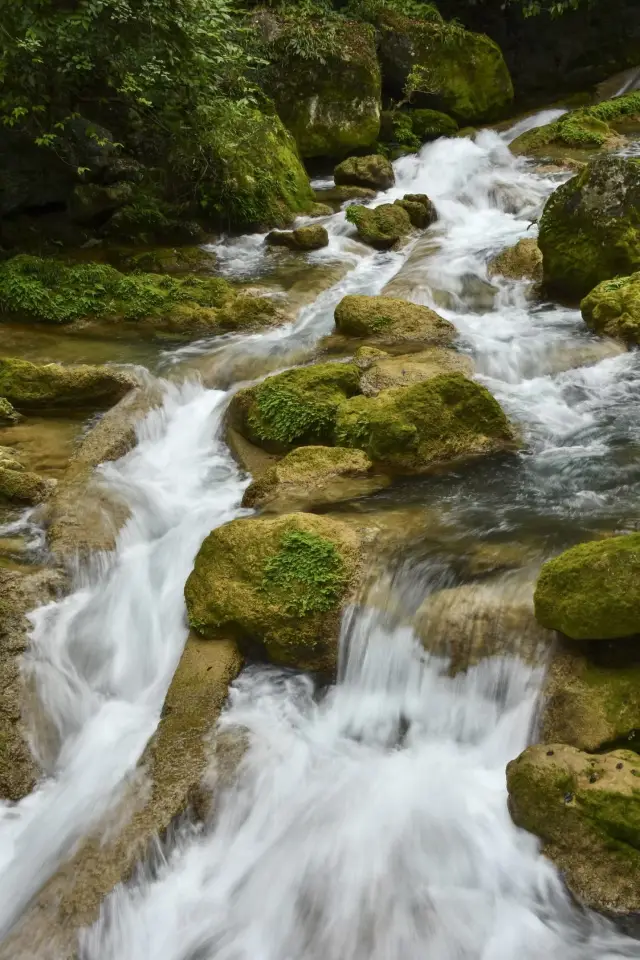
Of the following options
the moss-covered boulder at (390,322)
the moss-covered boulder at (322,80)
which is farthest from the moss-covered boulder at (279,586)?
the moss-covered boulder at (322,80)

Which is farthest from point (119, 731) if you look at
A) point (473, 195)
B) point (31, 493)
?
point (473, 195)

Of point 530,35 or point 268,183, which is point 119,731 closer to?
point 268,183

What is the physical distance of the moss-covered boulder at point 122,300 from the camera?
35.7ft

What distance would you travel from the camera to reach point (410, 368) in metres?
8.32

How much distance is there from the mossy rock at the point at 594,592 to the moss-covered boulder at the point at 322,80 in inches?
636

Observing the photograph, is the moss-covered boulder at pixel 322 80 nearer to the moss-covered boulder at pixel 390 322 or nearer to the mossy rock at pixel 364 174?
the mossy rock at pixel 364 174

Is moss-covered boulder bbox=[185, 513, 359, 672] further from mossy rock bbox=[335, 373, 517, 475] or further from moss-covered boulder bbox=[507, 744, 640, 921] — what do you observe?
moss-covered boulder bbox=[507, 744, 640, 921]

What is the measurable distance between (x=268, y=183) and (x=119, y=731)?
42.3 feet

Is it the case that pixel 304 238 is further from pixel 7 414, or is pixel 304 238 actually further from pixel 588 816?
pixel 588 816

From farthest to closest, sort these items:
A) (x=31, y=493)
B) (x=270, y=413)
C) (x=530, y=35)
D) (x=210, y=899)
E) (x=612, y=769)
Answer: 1. (x=530, y=35)
2. (x=270, y=413)
3. (x=31, y=493)
4. (x=210, y=899)
5. (x=612, y=769)

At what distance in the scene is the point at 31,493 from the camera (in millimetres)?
6801

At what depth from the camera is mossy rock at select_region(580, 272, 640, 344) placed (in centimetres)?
911

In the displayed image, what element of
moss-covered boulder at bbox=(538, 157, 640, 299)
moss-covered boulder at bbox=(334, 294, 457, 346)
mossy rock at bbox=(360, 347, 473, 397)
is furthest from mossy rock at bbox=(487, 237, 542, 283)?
mossy rock at bbox=(360, 347, 473, 397)

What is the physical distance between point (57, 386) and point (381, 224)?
326 inches
